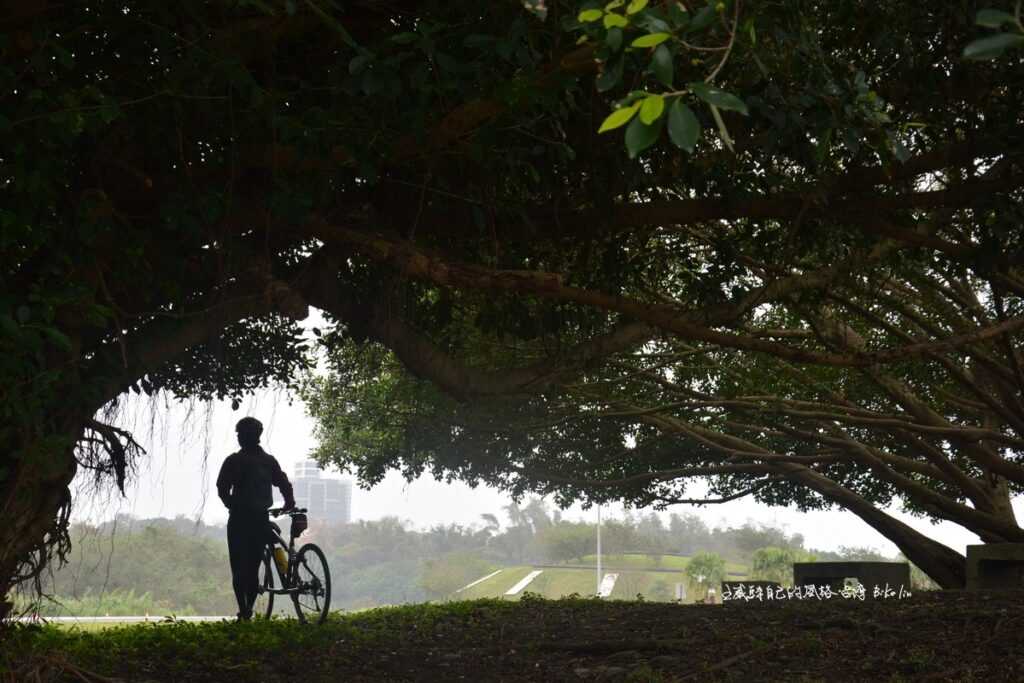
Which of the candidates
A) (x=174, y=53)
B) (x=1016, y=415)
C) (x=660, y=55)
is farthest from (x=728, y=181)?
(x=1016, y=415)

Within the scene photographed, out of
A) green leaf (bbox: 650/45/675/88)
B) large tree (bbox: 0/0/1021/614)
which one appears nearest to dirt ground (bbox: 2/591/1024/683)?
large tree (bbox: 0/0/1021/614)

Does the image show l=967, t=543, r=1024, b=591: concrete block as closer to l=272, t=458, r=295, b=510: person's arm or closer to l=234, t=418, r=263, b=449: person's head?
l=272, t=458, r=295, b=510: person's arm

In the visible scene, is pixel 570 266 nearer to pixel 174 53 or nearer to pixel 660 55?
pixel 174 53

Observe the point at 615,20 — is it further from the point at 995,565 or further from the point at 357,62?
the point at 995,565

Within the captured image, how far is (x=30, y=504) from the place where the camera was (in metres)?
5.58

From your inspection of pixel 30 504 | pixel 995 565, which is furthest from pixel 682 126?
pixel 995 565

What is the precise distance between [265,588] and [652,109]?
7.91m

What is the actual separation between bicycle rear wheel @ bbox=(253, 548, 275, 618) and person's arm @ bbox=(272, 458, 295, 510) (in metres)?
0.47

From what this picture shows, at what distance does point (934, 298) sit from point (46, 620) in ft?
29.0

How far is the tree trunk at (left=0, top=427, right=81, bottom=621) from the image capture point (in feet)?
17.6

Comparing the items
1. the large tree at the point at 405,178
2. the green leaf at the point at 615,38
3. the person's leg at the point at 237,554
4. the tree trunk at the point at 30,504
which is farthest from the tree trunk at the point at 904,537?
the green leaf at the point at 615,38

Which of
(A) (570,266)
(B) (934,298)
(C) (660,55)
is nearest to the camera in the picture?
(C) (660,55)

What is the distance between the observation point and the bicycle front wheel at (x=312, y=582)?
29.0ft

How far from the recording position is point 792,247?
6891mm
